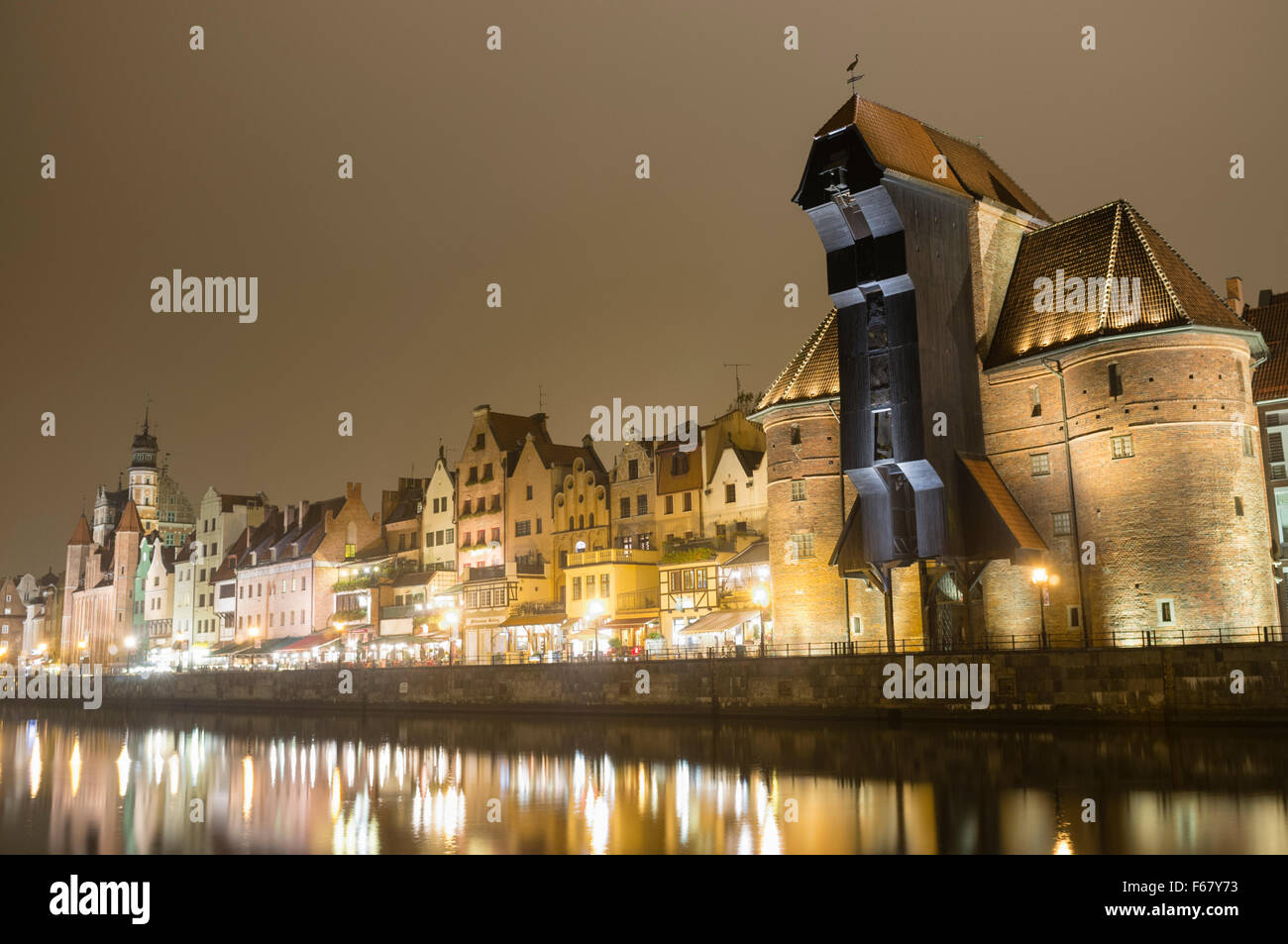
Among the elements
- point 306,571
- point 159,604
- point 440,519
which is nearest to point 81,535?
point 159,604

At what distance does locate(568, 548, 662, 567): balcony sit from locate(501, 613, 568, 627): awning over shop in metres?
3.48

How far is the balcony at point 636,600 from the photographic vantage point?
62312 mm

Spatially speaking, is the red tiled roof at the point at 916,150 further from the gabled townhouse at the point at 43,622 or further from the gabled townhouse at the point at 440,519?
the gabled townhouse at the point at 43,622

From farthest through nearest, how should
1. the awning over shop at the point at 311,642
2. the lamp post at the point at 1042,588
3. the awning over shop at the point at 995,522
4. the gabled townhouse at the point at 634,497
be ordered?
the awning over shop at the point at 311,642 < the gabled townhouse at the point at 634,497 < the awning over shop at the point at 995,522 < the lamp post at the point at 1042,588

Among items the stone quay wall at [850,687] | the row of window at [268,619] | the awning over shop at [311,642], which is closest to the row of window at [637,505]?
the stone quay wall at [850,687]

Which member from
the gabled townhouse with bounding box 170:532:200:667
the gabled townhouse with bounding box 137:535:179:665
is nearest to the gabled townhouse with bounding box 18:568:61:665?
the gabled townhouse with bounding box 137:535:179:665

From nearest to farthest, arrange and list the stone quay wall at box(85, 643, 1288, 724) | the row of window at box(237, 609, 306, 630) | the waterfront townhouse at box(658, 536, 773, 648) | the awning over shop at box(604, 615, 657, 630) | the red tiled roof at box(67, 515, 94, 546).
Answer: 1. the stone quay wall at box(85, 643, 1288, 724)
2. the waterfront townhouse at box(658, 536, 773, 648)
3. the awning over shop at box(604, 615, 657, 630)
4. the row of window at box(237, 609, 306, 630)
5. the red tiled roof at box(67, 515, 94, 546)

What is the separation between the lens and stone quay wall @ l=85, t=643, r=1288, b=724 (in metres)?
33.3

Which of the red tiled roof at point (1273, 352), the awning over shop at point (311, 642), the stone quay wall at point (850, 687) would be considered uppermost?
the red tiled roof at point (1273, 352)

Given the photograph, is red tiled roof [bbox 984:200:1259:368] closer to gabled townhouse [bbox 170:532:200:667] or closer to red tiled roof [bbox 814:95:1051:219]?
red tiled roof [bbox 814:95:1051:219]

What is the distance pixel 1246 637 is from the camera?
38.1 meters

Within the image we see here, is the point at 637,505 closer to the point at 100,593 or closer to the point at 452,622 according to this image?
the point at 452,622

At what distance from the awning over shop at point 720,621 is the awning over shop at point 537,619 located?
10.9 metres
